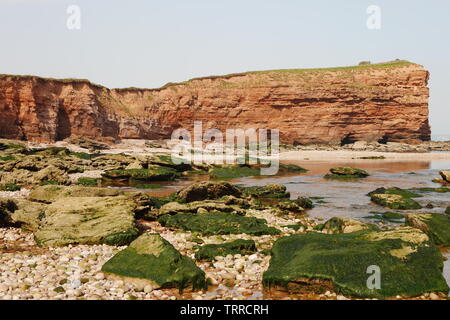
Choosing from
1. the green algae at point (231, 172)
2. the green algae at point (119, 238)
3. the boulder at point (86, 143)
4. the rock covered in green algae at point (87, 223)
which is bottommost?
the green algae at point (231, 172)

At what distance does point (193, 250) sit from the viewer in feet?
33.7

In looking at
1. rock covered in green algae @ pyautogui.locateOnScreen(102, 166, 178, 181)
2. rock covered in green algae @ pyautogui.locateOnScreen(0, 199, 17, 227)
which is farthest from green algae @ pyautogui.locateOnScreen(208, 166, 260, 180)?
rock covered in green algae @ pyautogui.locateOnScreen(0, 199, 17, 227)

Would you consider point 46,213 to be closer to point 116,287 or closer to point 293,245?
point 116,287

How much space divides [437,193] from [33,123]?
5686cm

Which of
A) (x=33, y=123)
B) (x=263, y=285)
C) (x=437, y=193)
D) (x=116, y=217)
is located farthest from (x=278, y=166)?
(x=33, y=123)

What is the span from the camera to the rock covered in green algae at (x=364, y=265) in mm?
7242

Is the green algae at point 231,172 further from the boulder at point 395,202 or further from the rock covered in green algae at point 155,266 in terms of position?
the rock covered in green algae at point 155,266

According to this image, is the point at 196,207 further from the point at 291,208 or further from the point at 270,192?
the point at 270,192

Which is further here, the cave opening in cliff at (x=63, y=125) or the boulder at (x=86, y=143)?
the cave opening in cliff at (x=63, y=125)

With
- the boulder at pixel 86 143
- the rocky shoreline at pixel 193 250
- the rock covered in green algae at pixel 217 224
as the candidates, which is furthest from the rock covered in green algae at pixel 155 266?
the boulder at pixel 86 143

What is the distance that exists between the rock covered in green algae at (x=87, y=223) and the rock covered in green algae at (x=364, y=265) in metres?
4.74

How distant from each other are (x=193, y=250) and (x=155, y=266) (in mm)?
2432

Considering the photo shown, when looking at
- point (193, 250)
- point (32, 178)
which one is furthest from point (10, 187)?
point (193, 250)

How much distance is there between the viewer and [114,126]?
7006 centimetres
